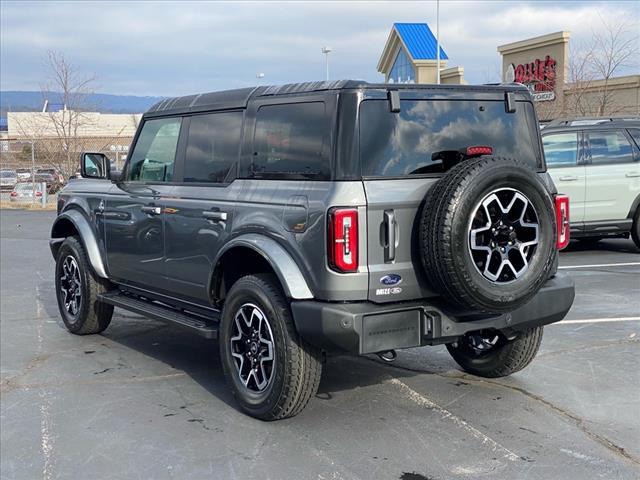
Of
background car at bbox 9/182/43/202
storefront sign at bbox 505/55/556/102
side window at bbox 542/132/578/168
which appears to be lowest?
background car at bbox 9/182/43/202

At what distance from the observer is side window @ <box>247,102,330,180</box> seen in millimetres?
4465

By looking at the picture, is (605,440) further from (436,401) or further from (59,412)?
(59,412)

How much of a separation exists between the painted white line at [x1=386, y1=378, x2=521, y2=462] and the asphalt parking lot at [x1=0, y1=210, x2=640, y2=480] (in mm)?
12

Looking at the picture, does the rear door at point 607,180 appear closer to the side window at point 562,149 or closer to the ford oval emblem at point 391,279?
the side window at point 562,149

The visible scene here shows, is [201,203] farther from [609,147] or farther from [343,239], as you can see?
[609,147]

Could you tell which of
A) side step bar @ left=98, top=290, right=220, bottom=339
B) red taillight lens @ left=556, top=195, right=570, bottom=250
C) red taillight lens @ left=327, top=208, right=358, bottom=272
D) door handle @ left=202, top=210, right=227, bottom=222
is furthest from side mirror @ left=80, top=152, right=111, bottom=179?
red taillight lens @ left=556, top=195, right=570, bottom=250

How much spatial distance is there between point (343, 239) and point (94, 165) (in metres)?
3.62

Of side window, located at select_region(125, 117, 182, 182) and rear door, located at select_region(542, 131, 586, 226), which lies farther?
rear door, located at select_region(542, 131, 586, 226)

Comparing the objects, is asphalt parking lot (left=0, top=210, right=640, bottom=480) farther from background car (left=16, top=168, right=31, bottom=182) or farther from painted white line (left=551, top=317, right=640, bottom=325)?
background car (left=16, top=168, right=31, bottom=182)

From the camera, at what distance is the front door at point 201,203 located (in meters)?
5.17

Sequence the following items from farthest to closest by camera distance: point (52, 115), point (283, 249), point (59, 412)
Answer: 1. point (52, 115)
2. point (59, 412)
3. point (283, 249)

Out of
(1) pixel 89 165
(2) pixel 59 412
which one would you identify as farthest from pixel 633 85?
→ (2) pixel 59 412

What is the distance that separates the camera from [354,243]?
4.19 m

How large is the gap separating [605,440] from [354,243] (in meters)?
1.85
